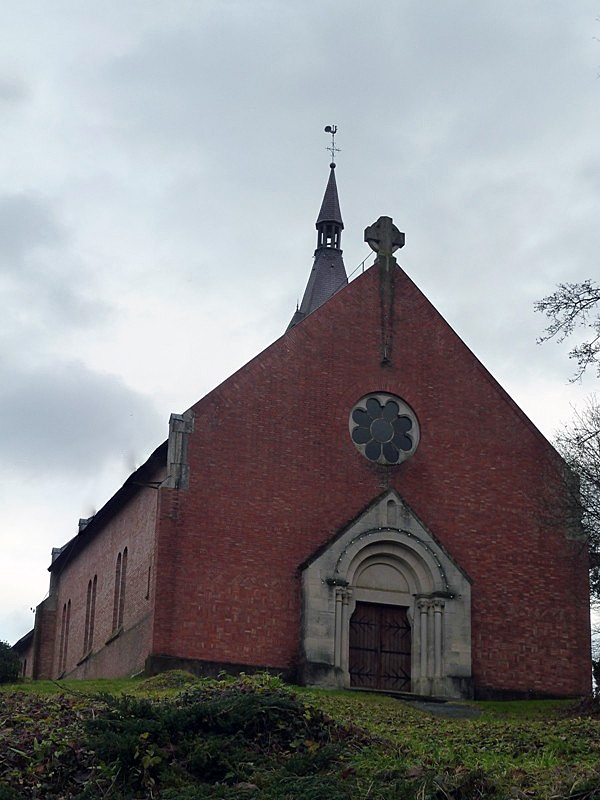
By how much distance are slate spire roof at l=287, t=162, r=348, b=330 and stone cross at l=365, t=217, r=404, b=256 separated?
30308 mm

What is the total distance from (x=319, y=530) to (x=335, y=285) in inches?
1398

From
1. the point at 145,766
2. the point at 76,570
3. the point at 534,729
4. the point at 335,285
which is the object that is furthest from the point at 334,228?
the point at 145,766

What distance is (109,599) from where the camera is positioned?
4175cm

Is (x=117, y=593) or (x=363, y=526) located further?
(x=117, y=593)

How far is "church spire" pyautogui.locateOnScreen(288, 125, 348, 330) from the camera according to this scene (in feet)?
232

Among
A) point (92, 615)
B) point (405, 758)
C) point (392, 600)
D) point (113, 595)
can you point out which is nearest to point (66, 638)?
point (92, 615)

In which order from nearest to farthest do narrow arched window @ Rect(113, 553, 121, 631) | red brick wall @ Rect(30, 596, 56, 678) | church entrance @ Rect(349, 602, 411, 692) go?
church entrance @ Rect(349, 602, 411, 692) → narrow arched window @ Rect(113, 553, 121, 631) → red brick wall @ Rect(30, 596, 56, 678)

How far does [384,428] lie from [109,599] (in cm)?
1043

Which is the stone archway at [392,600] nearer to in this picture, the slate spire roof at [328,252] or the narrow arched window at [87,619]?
the narrow arched window at [87,619]

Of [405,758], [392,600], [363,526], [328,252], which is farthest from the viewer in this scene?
[328,252]

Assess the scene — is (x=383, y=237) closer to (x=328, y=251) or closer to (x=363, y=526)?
(x=363, y=526)

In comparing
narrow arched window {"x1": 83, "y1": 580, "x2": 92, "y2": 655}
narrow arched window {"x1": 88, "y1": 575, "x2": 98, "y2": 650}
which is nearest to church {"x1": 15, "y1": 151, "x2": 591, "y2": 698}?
narrow arched window {"x1": 88, "y1": 575, "x2": 98, "y2": 650}

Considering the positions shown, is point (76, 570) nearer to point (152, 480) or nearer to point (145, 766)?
point (152, 480)

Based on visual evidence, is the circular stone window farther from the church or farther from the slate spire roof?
the slate spire roof
